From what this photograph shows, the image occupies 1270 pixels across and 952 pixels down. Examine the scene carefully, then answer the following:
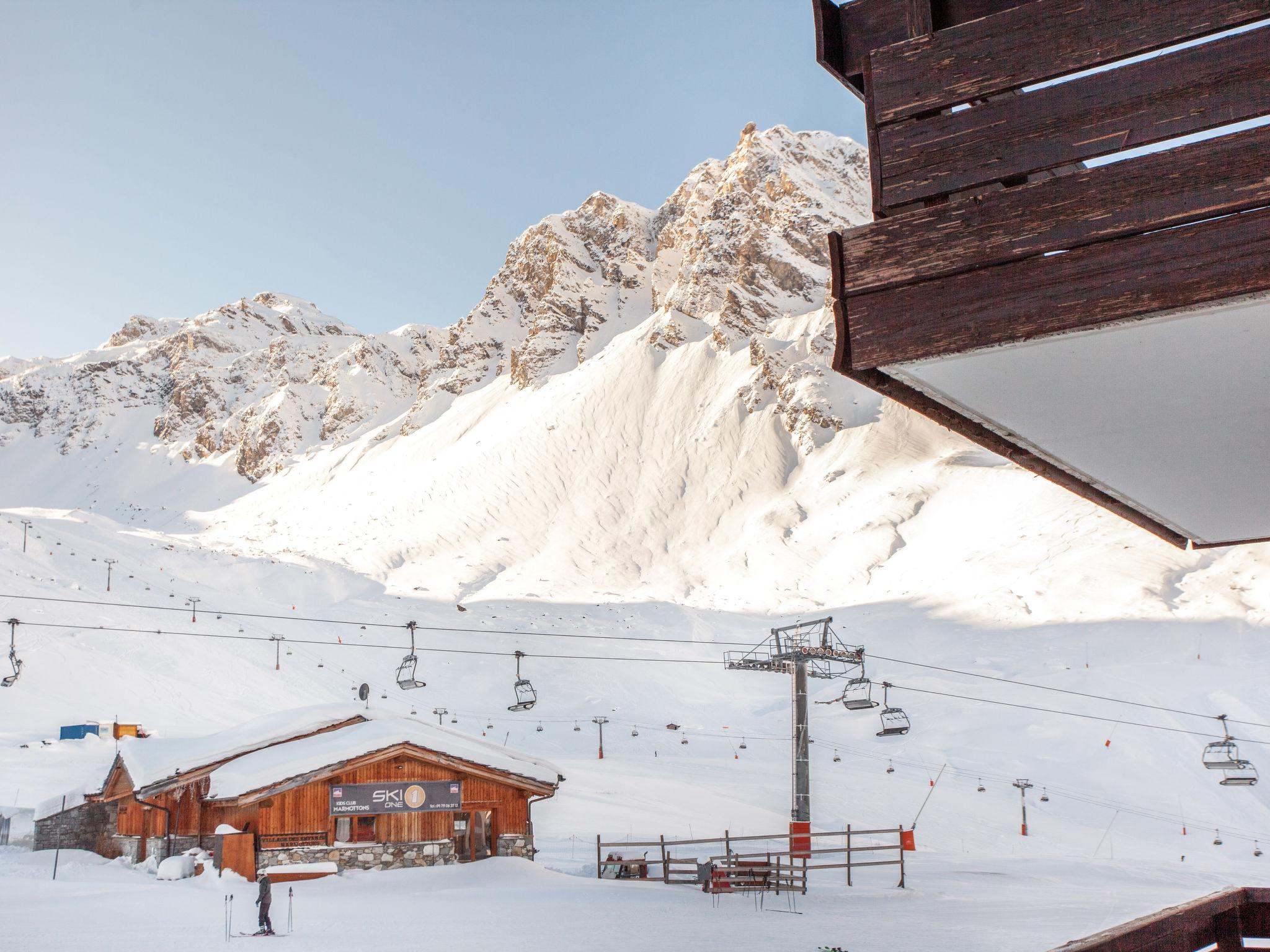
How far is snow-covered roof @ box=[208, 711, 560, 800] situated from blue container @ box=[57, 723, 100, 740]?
17.2 m

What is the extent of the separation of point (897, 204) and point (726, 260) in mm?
124966

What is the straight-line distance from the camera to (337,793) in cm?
2181

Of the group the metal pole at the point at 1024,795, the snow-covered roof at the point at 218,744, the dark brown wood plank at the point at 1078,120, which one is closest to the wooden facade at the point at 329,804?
the snow-covered roof at the point at 218,744

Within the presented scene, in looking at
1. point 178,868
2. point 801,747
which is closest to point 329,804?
point 178,868

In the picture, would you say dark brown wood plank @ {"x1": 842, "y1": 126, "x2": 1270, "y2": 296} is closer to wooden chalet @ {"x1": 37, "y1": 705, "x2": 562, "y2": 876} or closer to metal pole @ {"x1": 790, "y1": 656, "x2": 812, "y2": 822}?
wooden chalet @ {"x1": 37, "y1": 705, "x2": 562, "y2": 876}

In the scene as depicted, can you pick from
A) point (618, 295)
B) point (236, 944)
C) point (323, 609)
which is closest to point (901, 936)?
point (236, 944)

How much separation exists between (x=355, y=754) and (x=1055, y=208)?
70.8 ft

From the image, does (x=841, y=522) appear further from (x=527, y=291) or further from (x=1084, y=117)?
(x=527, y=291)

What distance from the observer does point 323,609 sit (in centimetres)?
6219

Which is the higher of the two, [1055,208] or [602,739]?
[1055,208]

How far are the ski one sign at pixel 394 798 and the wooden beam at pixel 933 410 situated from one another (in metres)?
20.0

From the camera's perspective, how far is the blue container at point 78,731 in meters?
36.1

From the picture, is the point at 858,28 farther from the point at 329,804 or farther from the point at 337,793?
the point at 329,804

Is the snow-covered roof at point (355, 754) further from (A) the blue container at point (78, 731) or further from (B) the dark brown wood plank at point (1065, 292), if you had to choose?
(B) the dark brown wood plank at point (1065, 292)
